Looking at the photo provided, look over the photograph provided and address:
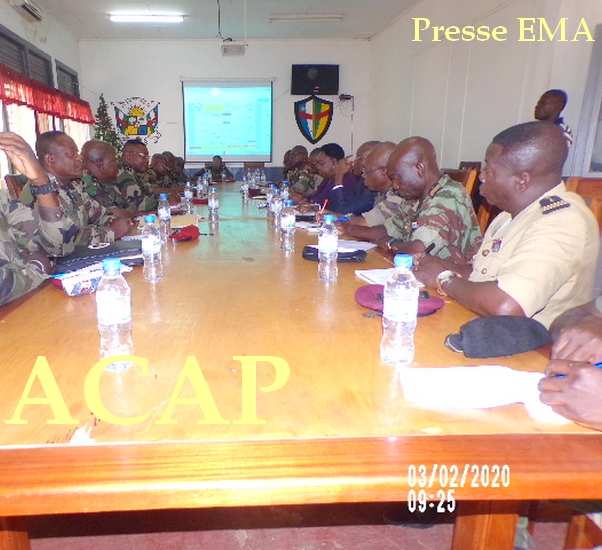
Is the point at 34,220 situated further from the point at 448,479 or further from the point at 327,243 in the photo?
the point at 448,479

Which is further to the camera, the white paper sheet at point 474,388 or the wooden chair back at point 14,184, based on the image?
the wooden chair back at point 14,184

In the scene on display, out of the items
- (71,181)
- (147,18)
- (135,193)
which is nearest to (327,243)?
(71,181)

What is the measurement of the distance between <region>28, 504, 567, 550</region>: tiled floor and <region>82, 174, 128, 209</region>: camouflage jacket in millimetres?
2306

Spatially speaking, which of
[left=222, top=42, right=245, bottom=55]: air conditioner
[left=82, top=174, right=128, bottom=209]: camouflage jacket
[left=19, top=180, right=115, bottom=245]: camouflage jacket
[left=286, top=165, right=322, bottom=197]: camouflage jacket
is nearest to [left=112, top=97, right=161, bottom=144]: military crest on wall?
[left=222, top=42, right=245, bottom=55]: air conditioner

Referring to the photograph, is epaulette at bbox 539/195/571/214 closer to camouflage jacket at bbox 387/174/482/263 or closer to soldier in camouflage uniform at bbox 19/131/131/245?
camouflage jacket at bbox 387/174/482/263

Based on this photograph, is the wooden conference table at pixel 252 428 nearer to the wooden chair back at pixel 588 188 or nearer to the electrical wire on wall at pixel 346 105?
the wooden chair back at pixel 588 188

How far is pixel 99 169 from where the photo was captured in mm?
3502

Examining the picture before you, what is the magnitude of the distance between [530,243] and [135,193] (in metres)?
3.41

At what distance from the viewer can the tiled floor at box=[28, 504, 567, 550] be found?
4.74ft

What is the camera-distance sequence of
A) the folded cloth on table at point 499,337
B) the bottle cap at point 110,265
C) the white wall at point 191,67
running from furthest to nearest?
the white wall at point 191,67 → the bottle cap at point 110,265 → the folded cloth on table at point 499,337

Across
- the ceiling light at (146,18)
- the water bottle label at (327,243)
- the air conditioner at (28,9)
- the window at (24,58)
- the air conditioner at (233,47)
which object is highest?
the ceiling light at (146,18)

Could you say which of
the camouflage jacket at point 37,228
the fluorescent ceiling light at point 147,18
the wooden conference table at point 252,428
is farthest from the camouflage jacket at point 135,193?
the fluorescent ceiling light at point 147,18

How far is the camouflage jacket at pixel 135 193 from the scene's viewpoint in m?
3.93

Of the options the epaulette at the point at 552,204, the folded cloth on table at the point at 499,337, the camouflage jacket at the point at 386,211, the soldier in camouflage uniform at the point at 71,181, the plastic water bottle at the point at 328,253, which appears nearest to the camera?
the folded cloth on table at the point at 499,337
